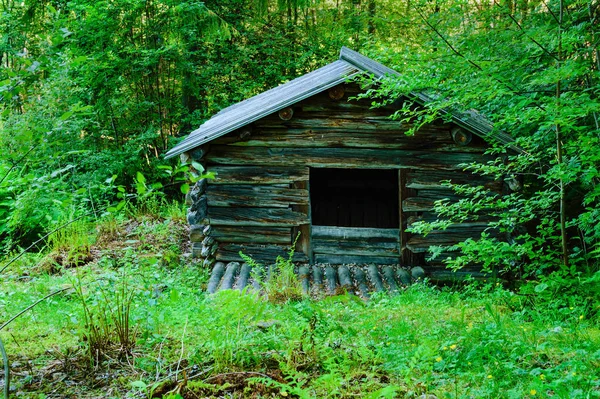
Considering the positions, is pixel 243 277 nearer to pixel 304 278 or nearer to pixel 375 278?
pixel 304 278

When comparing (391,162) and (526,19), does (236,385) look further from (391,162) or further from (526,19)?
(526,19)

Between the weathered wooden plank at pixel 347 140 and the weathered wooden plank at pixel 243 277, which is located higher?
the weathered wooden plank at pixel 347 140

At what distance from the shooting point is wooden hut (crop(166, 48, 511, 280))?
26.3ft

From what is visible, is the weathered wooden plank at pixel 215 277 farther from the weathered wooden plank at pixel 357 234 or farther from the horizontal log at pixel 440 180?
the horizontal log at pixel 440 180

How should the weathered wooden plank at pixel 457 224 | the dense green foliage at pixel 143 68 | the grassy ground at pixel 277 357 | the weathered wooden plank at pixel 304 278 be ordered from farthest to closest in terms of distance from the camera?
the dense green foliage at pixel 143 68 < the weathered wooden plank at pixel 457 224 < the weathered wooden plank at pixel 304 278 < the grassy ground at pixel 277 357

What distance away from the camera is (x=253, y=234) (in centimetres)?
852

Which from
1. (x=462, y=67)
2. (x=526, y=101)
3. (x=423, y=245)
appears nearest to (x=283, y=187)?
(x=423, y=245)

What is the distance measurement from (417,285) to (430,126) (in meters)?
2.49

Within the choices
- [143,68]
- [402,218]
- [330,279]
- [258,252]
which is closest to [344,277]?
[330,279]

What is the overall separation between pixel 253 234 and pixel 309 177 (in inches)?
52.6

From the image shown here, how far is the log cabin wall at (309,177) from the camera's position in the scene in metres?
8.05

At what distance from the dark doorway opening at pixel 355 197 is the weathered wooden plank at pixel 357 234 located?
9.02ft

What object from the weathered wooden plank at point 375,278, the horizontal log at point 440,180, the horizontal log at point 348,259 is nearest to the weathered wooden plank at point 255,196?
the horizontal log at point 348,259

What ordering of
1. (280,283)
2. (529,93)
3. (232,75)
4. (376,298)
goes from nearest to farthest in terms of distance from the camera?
(529,93) < (376,298) < (280,283) < (232,75)
